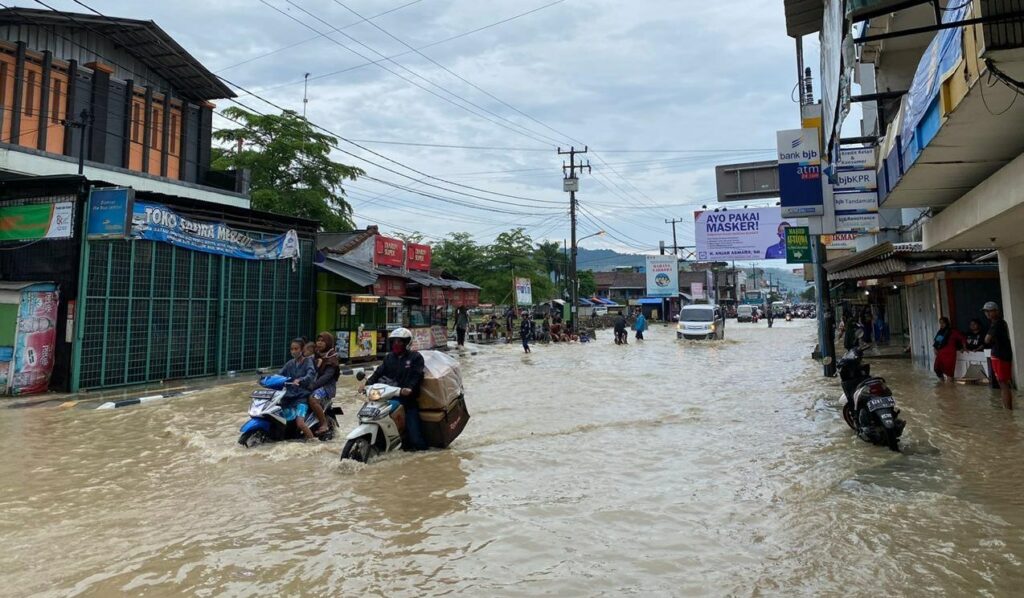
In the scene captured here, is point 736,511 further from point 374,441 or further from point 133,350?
point 133,350

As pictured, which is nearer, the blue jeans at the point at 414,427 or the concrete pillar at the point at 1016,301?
the blue jeans at the point at 414,427

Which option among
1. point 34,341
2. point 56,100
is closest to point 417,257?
point 56,100

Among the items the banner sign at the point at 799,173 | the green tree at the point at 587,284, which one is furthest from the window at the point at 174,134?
the green tree at the point at 587,284

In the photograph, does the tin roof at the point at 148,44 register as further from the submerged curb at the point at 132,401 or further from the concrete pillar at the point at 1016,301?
the concrete pillar at the point at 1016,301

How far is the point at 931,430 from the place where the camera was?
7984mm

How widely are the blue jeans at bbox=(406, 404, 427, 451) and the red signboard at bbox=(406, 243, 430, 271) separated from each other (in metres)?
17.3

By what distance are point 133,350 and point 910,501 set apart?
45.9 feet

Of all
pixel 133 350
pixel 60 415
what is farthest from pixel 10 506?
pixel 133 350

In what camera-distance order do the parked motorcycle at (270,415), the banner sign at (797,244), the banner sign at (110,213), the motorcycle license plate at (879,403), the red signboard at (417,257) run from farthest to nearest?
the red signboard at (417,257)
the banner sign at (797,244)
the banner sign at (110,213)
the parked motorcycle at (270,415)
the motorcycle license plate at (879,403)

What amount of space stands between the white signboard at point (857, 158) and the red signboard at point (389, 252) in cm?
1444

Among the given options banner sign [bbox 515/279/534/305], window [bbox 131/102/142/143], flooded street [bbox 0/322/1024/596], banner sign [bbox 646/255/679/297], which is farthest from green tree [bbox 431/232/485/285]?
flooded street [bbox 0/322/1024/596]

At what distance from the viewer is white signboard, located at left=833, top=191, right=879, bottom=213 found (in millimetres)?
13508

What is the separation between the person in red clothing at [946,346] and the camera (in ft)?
38.1

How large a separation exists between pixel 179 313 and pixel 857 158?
15.3 m
